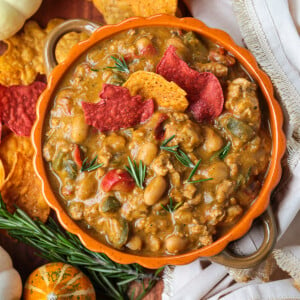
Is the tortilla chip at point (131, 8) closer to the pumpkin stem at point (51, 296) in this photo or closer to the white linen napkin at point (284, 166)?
the white linen napkin at point (284, 166)

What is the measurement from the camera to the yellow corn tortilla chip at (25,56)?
99.8 inches

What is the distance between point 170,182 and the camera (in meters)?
2.01

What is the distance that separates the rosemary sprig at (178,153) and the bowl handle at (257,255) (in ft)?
1.63

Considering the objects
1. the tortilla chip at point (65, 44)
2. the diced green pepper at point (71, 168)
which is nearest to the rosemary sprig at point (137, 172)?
the diced green pepper at point (71, 168)

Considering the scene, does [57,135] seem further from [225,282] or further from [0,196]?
[225,282]

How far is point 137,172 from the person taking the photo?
6.57 feet

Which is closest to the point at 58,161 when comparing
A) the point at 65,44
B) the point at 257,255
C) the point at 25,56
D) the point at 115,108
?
the point at 115,108

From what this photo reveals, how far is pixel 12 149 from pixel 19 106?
0.80ft

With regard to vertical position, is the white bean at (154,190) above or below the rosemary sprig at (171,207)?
above

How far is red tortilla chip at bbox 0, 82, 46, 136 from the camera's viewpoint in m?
2.52

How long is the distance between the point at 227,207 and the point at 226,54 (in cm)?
72

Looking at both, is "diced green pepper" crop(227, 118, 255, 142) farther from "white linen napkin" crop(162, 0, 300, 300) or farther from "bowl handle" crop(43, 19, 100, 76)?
"bowl handle" crop(43, 19, 100, 76)

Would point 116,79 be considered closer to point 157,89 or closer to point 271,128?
point 157,89

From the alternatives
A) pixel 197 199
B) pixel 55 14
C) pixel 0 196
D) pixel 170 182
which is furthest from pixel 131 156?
pixel 55 14
